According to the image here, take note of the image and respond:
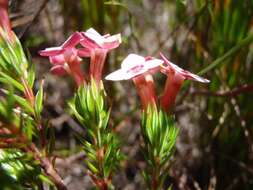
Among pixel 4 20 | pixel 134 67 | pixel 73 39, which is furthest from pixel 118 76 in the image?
pixel 4 20

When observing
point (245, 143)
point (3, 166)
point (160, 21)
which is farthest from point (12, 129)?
point (160, 21)

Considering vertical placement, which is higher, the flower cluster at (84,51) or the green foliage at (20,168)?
the flower cluster at (84,51)

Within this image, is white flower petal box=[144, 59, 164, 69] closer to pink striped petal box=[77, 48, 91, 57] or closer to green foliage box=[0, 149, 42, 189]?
pink striped petal box=[77, 48, 91, 57]

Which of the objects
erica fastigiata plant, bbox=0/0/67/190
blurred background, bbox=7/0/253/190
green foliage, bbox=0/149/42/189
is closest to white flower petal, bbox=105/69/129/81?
erica fastigiata plant, bbox=0/0/67/190

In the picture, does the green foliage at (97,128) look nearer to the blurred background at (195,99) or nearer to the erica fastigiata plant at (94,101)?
the erica fastigiata plant at (94,101)

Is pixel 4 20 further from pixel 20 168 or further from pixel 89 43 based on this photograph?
pixel 20 168

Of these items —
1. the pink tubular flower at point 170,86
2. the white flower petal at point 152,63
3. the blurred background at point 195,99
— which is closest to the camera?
the white flower petal at point 152,63

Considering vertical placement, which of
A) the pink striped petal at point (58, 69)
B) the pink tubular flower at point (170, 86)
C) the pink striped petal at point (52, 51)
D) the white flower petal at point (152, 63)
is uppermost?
the pink striped petal at point (52, 51)

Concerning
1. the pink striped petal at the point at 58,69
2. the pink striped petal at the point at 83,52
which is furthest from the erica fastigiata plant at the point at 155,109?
the pink striped petal at the point at 58,69
